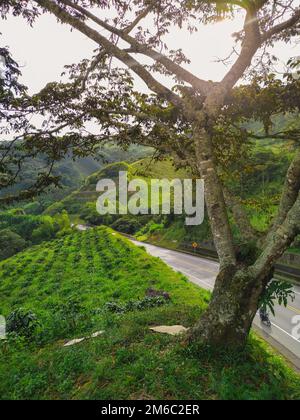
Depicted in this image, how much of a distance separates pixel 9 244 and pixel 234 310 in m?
63.9

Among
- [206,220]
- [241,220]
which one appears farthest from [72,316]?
[206,220]

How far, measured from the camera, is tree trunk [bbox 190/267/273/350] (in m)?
5.96

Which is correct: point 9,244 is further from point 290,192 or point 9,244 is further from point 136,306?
point 290,192

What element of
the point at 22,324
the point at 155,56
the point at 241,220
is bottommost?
the point at 22,324

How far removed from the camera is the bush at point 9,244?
60956 millimetres

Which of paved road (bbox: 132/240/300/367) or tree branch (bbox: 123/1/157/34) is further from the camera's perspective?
paved road (bbox: 132/240/300/367)

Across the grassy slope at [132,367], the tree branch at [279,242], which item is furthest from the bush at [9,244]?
the tree branch at [279,242]

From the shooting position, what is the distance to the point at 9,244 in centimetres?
6262

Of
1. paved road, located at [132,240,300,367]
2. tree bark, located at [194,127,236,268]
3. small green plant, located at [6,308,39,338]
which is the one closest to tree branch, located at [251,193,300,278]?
tree bark, located at [194,127,236,268]

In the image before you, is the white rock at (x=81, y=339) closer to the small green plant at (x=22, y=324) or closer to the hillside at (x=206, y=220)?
the small green plant at (x=22, y=324)

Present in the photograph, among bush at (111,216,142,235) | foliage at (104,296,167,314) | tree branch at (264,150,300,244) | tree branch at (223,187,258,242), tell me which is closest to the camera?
tree branch at (264,150,300,244)

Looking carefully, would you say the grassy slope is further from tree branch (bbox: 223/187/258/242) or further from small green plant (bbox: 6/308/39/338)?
tree branch (bbox: 223/187/258/242)

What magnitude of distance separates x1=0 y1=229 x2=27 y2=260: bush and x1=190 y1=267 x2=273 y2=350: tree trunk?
200 feet
